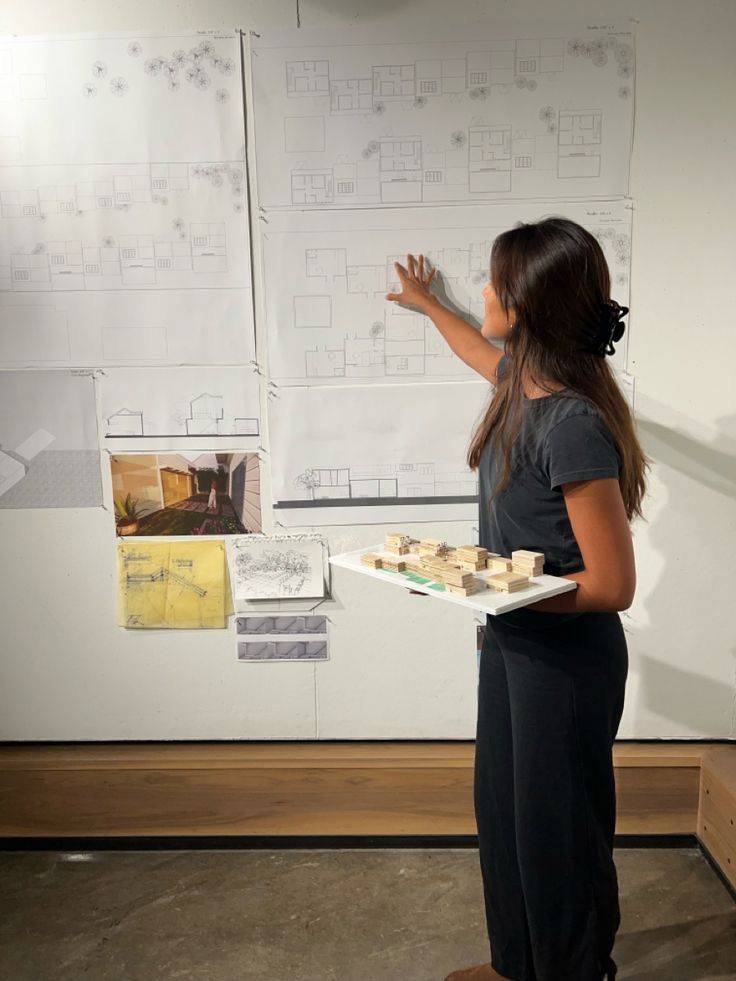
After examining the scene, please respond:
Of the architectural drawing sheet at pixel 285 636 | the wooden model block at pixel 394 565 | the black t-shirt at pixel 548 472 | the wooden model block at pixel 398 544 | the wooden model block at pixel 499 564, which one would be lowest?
the architectural drawing sheet at pixel 285 636

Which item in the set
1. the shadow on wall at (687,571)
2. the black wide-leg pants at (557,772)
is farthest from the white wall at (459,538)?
the black wide-leg pants at (557,772)

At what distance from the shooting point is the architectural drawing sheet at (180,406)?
79.2 inches

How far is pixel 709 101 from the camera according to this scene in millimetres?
1849

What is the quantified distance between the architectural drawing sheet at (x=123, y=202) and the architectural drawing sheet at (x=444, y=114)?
0.14 metres

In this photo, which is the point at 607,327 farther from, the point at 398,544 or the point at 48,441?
the point at 48,441

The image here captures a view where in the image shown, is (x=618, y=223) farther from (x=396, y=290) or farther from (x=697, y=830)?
(x=697, y=830)

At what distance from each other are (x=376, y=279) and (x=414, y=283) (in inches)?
4.0

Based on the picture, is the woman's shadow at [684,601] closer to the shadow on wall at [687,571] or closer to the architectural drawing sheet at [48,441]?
the shadow on wall at [687,571]

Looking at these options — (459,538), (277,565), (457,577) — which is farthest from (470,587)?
(277,565)

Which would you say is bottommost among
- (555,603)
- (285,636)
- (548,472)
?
(285,636)

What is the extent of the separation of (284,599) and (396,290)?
0.89 meters

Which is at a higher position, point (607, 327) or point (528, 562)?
point (607, 327)

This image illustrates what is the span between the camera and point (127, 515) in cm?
209

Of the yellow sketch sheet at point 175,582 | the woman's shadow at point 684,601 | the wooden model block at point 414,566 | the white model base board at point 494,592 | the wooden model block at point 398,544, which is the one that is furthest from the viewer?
the yellow sketch sheet at point 175,582
